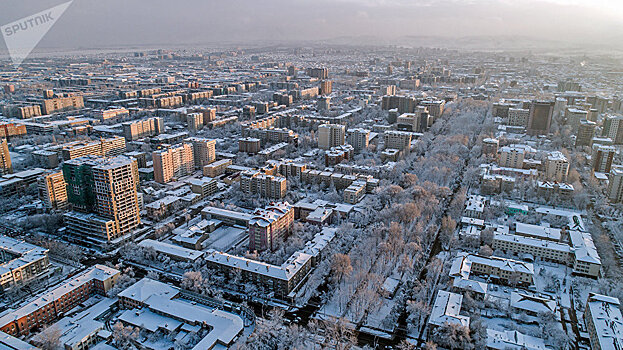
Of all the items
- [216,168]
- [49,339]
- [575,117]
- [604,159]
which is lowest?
[49,339]

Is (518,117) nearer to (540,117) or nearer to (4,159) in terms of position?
(540,117)

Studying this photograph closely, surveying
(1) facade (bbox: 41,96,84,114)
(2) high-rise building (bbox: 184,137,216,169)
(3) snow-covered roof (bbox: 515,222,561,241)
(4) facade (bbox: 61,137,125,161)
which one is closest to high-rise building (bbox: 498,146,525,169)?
(3) snow-covered roof (bbox: 515,222,561,241)

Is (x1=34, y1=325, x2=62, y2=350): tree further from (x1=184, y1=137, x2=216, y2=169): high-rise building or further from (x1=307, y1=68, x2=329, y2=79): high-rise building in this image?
(x1=307, y1=68, x2=329, y2=79): high-rise building

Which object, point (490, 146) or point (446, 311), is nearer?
point (446, 311)

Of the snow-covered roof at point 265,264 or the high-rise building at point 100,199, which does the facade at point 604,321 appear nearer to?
the snow-covered roof at point 265,264

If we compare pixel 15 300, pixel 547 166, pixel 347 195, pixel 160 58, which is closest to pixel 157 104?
pixel 347 195

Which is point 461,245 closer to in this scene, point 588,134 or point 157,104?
point 588,134

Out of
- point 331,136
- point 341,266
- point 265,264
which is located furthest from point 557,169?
point 265,264
